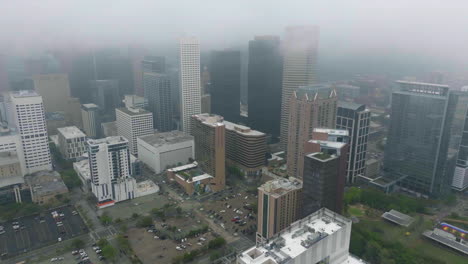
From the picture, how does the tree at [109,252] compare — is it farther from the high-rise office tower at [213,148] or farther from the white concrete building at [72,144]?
the white concrete building at [72,144]

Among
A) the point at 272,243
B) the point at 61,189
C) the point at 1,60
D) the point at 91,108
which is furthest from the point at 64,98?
the point at 272,243

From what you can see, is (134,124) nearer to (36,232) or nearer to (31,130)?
(31,130)

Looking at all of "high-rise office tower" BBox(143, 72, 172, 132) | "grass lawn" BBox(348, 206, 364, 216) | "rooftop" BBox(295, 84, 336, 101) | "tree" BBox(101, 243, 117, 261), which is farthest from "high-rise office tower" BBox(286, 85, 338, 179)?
"high-rise office tower" BBox(143, 72, 172, 132)

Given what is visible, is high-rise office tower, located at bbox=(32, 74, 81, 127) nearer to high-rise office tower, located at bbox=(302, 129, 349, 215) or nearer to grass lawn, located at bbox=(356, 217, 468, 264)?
high-rise office tower, located at bbox=(302, 129, 349, 215)

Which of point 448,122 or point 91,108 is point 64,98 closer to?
point 91,108

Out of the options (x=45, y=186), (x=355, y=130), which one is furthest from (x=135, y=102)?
(x=355, y=130)
